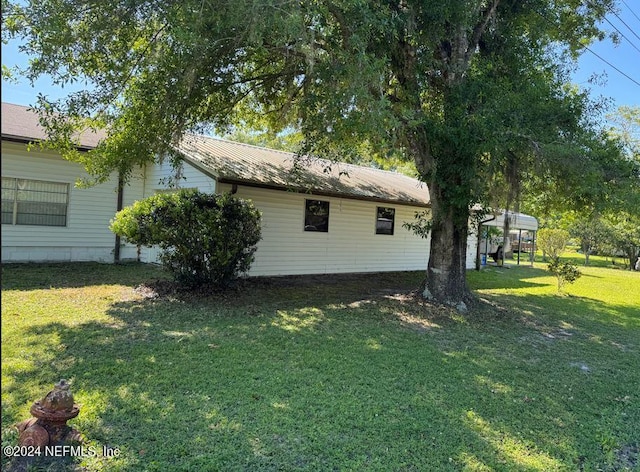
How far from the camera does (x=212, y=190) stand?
10.8 m

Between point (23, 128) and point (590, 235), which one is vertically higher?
point (23, 128)

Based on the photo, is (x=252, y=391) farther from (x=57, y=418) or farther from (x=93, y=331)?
(x=93, y=331)

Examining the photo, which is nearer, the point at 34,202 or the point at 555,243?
the point at 34,202

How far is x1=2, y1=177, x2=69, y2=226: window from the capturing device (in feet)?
35.7

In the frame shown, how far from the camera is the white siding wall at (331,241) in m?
11.9

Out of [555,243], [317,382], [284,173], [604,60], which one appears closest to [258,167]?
[284,173]

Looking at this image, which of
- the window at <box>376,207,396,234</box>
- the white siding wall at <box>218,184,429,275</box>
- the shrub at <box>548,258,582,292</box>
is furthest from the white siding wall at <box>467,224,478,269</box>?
the shrub at <box>548,258,582,292</box>

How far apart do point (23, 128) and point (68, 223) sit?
2.56m

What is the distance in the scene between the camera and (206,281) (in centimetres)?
852

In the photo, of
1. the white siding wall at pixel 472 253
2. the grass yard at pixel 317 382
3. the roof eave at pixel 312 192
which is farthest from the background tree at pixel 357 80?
the white siding wall at pixel 472 253

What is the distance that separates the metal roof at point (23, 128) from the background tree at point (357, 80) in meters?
3.06

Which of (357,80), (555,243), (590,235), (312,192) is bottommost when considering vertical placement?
(555,243)

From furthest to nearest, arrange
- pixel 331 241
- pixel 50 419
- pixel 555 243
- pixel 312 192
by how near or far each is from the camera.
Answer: pixel 555 243 → pixel 331 241 → pixel 312 192 → pixel 50 419

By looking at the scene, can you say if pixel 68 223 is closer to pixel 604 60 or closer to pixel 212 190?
pixel 212 190
